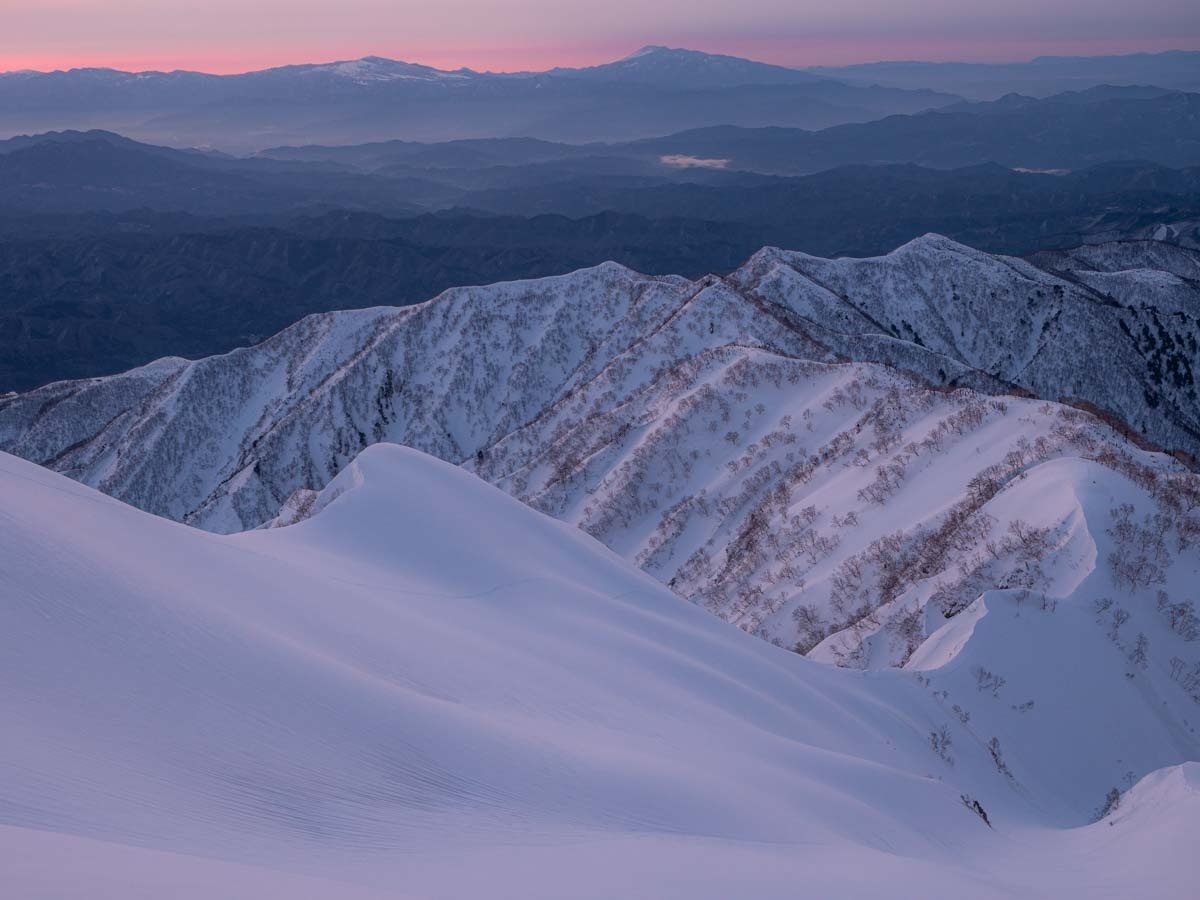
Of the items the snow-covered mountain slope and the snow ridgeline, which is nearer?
the snow-covered mountain slope

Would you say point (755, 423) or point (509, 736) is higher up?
point (509, 736)

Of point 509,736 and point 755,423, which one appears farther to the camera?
point 755,423

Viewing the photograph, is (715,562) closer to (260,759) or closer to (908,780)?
(908,780)

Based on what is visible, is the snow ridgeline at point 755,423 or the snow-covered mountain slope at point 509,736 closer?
the snow-covered mountain slope at point 509,736
